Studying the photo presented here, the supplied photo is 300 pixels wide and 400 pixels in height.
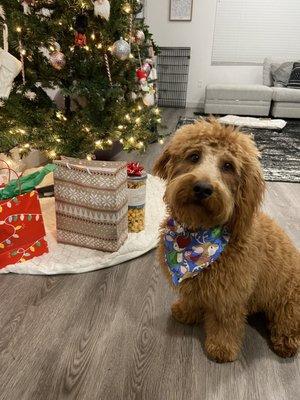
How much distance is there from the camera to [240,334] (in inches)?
47.9

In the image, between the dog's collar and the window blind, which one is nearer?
the dog's collar

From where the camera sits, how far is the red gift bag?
1514 millimetres

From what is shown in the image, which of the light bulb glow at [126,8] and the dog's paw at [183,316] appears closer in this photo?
the dog's paw at [183,316]

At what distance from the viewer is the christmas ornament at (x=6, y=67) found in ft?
5.67

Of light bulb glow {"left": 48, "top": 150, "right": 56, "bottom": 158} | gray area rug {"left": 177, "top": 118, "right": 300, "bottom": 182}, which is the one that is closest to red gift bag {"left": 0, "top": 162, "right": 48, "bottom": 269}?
light bulb glow {"left": 48, "top": 150, "right": 56, "bottom": 158}

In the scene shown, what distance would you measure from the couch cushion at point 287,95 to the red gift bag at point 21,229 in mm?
4772

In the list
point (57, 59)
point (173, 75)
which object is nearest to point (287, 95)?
point (173, 75)

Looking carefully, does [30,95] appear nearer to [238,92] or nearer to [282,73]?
[238,92]

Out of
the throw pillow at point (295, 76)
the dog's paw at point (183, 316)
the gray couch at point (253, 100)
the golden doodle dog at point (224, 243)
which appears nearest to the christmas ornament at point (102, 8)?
the golden doodle dog at point (224, 243)

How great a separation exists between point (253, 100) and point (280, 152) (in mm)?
2147

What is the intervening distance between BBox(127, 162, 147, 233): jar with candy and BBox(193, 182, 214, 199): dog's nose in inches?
35.5

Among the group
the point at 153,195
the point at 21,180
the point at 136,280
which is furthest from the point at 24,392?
the point at 153,195

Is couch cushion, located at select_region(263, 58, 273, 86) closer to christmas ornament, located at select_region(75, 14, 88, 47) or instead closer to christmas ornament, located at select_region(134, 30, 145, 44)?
christmas ornament, located at select_region(134, 30, 145, 44)

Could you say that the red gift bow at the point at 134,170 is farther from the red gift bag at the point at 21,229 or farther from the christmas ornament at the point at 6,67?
the christmas ornament at the point at 6,67
